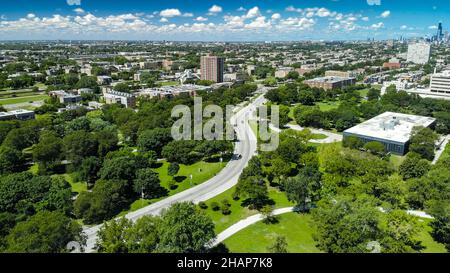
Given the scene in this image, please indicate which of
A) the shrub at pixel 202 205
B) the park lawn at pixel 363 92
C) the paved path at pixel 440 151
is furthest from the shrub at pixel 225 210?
the park lawn at pixel 363 92

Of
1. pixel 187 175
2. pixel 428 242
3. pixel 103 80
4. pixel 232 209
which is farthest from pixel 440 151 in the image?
pixel 103 80

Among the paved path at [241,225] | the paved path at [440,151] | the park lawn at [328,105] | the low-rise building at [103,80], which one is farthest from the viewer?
the low-rise building at [103,80]

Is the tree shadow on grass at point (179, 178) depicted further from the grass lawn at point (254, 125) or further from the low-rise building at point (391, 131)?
the low-rise building at point (391, 131)

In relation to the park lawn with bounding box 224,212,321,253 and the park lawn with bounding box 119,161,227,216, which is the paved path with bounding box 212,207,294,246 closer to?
the park lawn with bounding box 224,212,321,253

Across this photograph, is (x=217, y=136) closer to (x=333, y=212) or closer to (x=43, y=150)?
(x=43, y=150)

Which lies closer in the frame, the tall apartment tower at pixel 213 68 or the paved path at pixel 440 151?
the paved path at pixel 440 151

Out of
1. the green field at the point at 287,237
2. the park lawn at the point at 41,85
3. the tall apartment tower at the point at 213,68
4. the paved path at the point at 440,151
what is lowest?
the green field at the point at 287,237

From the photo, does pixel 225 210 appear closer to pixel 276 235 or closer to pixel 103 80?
pixel 276 235

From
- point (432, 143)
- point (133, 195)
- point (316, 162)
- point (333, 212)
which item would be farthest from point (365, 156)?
point (133, 195)

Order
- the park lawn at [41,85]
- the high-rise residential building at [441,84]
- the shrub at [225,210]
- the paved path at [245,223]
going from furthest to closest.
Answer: the park lawn at [41,85] < the high-rise residential building at [441,84] < the shrub at [225,210] < the paved path at [245,223]
